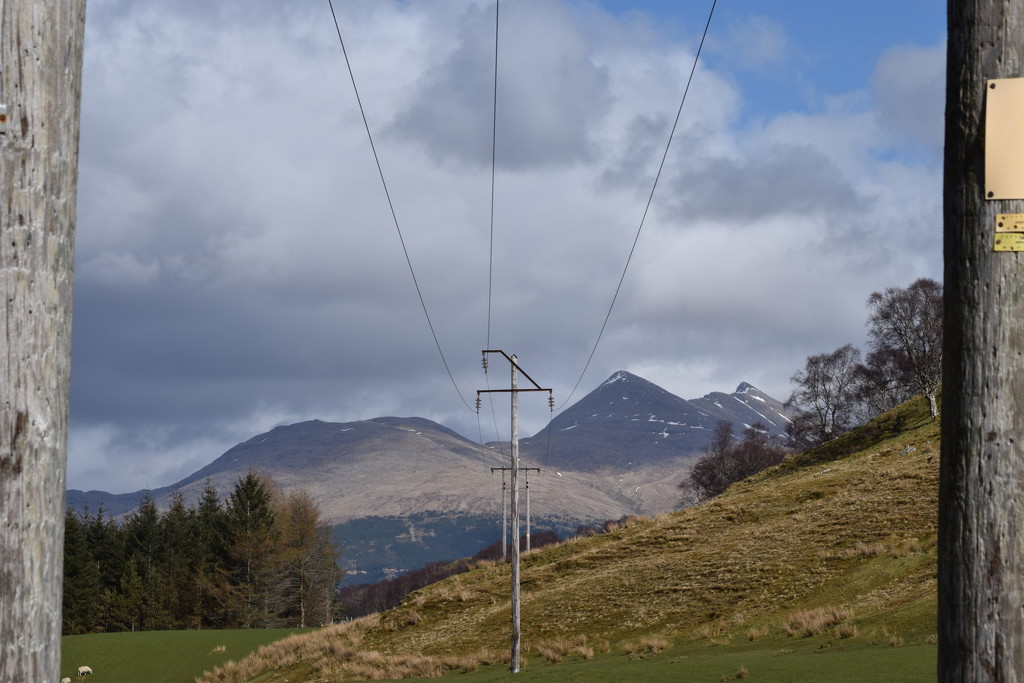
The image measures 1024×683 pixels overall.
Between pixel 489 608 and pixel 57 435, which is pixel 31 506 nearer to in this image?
pixel 57 435

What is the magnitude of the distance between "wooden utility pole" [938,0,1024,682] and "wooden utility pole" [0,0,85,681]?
12.5ft

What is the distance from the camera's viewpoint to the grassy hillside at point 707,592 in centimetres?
3059

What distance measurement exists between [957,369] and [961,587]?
959 mm

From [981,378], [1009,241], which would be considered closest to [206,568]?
[981,378]

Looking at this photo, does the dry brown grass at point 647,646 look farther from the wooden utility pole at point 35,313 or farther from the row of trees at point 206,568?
the row of trees at point 206,568

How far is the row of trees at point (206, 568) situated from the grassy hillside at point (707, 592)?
2790cm

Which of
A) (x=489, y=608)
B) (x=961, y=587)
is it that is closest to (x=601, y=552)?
(x=489, y=608)

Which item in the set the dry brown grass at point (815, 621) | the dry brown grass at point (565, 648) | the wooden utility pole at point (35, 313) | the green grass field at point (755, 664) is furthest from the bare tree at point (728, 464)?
the wooden utility pole at point (35, 313)

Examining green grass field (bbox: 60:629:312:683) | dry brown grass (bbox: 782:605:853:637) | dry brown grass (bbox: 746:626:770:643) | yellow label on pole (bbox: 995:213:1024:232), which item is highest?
yellow label on pole (bbox: 995:213:1024:232)

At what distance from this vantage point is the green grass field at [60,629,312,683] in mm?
50125

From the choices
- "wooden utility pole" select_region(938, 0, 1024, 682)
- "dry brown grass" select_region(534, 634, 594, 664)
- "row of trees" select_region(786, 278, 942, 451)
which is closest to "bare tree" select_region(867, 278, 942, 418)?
"row of trees" select_region(786, 278, 942, 451)

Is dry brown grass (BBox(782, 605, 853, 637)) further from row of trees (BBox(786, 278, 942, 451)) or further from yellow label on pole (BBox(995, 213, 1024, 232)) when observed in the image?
row of trees (BBox(786, 278, 942, 451))

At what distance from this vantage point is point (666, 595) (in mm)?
42250

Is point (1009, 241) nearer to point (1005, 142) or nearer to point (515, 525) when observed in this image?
point (1005, 142)
